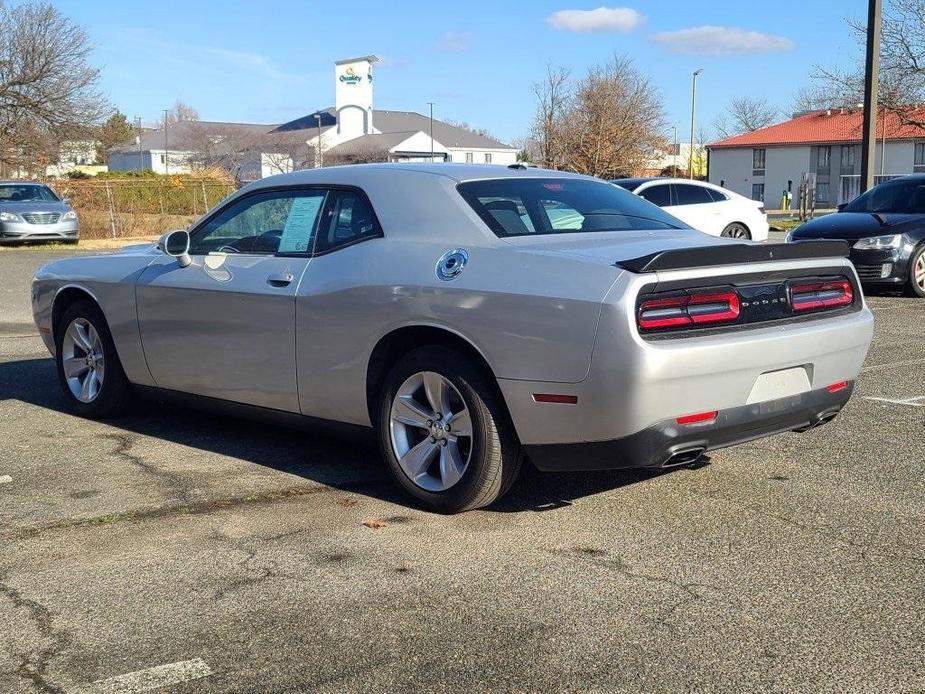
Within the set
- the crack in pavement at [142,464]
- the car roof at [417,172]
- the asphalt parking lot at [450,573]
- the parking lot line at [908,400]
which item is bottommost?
the asphalt parking lot at [450,573]

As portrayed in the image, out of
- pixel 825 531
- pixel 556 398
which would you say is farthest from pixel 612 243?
pixel 825 531

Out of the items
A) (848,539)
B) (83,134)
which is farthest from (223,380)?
(83,134)

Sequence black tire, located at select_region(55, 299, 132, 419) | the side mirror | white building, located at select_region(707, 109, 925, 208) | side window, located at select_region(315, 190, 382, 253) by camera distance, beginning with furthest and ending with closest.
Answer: white building, located at select_region(707, 109, 925, 208), black tire, located at select_region(55, 299, 132, 419), the side mirror, side window, located at select_region(315, 190, 382, 253)

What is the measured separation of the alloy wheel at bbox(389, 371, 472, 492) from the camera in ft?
16.0

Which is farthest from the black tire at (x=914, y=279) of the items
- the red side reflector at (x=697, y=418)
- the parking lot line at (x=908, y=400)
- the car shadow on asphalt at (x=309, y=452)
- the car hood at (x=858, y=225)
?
the red side reflector at (x=697, y=418)

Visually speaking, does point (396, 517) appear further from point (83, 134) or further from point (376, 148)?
point (376, 148)

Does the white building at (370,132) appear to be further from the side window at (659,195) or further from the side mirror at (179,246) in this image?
the side mirror at (179,246)

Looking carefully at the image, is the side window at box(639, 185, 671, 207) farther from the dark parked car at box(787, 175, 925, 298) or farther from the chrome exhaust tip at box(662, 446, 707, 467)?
the chrome exhaust tip at box(662, 446, 707, 467)

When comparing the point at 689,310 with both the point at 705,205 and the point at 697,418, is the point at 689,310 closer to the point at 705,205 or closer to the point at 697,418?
the point at 697,418

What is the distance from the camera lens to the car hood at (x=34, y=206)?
25766mm

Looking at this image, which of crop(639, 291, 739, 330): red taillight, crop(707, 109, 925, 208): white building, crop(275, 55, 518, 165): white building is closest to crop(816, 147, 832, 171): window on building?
crop(707, 109, 925, 208): white building

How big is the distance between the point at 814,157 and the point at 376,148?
104 feet

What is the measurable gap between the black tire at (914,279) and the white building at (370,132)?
69204 mm

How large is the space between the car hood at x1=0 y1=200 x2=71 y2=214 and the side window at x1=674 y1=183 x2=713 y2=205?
49.9ft
